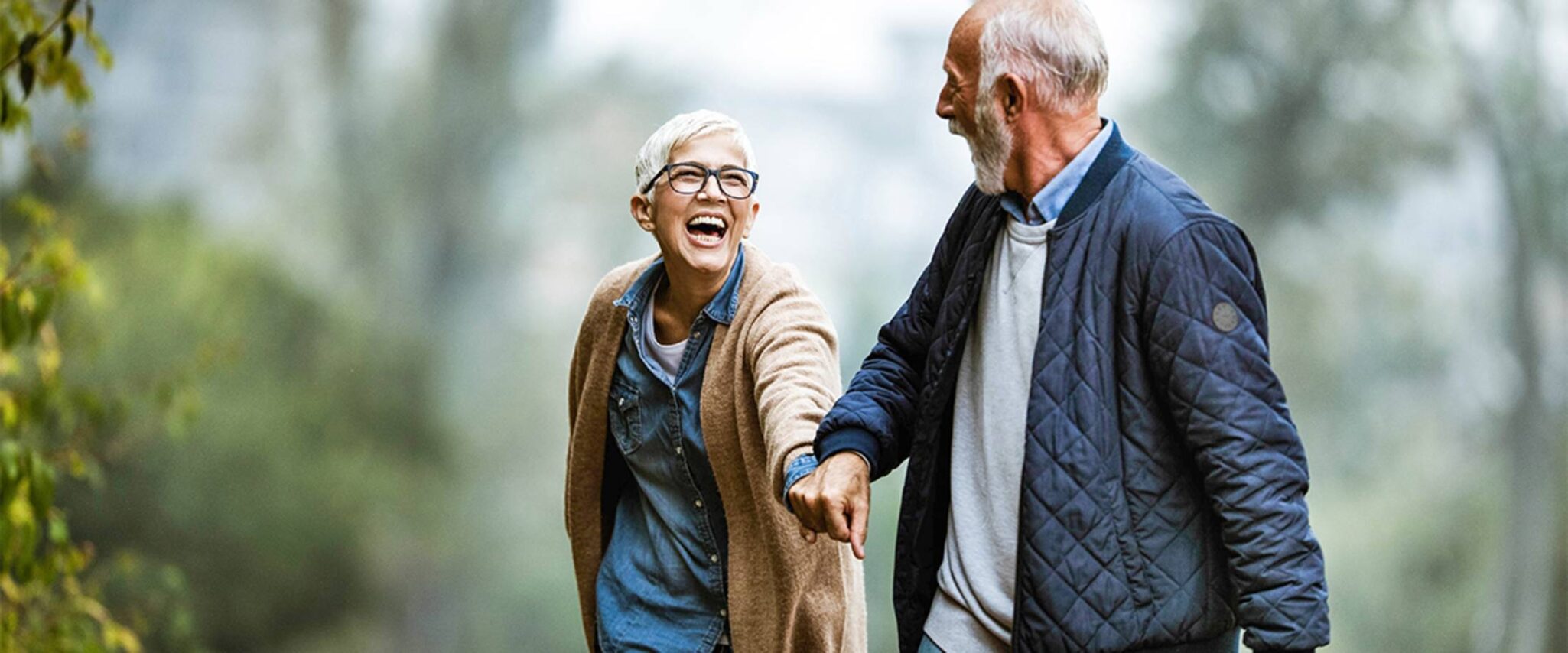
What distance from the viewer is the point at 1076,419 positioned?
6.39ft

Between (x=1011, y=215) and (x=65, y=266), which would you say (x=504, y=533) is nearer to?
(x=65, y=266)

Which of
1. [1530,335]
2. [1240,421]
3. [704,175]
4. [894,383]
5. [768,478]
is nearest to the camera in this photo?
[1240,421]

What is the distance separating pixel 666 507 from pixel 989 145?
0.90 m

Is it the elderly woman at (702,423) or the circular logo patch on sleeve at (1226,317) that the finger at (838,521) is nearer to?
the elderly woman at (702,423)

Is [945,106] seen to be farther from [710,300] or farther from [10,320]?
[10,320]

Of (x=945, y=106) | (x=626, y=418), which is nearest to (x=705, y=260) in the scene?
(x=626, y=418)

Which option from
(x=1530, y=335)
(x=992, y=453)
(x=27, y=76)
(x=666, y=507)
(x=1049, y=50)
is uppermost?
(x=27, y=76)

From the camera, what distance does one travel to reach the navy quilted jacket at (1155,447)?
182cm

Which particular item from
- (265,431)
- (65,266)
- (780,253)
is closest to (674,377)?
(65,266)

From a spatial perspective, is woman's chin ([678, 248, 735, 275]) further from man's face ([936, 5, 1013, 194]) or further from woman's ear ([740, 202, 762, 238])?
man's face ([936, 5, 1013, 194])

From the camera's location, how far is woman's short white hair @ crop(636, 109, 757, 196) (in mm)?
2643

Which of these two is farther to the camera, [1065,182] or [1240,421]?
[1065,182]

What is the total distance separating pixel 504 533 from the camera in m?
7.41

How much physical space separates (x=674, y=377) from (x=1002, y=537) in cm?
78
